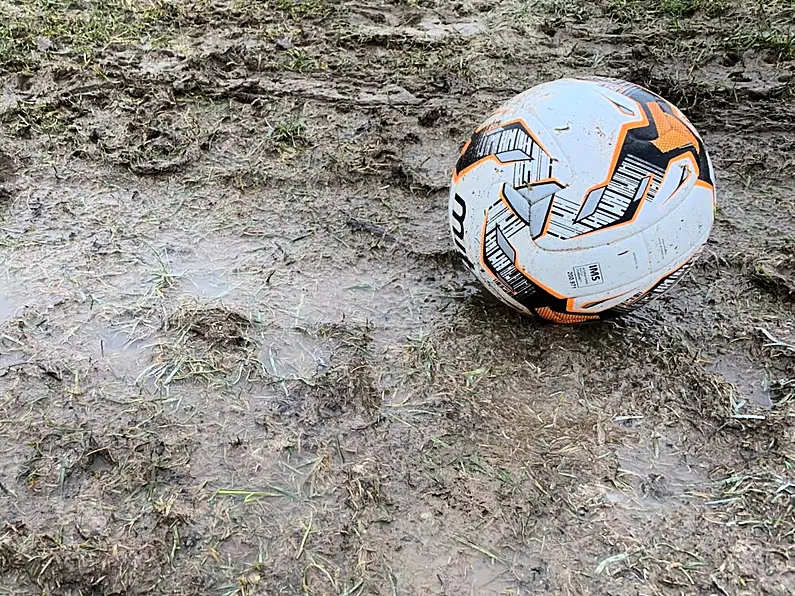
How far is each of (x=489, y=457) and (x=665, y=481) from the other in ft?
1.75

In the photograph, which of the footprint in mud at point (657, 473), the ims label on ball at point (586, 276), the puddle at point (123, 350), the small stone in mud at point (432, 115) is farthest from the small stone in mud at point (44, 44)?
the footprint in mud at point (657, 473)

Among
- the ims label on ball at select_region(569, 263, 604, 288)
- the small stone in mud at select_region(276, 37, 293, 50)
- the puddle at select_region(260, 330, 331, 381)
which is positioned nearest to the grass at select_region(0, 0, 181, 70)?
the small stone in mud at select_region(276, 37, 293, 50)

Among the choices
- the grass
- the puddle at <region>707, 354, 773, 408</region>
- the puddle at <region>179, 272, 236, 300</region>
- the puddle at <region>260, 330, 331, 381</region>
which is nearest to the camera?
the puddle at <region>707, 354, 773, 408</region>

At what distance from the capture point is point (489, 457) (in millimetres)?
2367

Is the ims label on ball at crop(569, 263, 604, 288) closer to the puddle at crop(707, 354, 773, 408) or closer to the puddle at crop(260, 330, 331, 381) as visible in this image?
the puddle at crop(707, 354, 773, 408)

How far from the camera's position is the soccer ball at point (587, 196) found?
2.38 m

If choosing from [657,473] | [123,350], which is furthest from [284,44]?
[657,473]

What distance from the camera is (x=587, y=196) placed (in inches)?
93.2

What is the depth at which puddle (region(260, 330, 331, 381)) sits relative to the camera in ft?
8.83

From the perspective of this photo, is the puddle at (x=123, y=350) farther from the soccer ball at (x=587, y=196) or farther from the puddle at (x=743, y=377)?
the puddle at (x=743, y=377)

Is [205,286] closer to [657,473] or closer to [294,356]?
[294,356]

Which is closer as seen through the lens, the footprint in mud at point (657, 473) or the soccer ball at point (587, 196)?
the footprint in mud at point (657, 473)

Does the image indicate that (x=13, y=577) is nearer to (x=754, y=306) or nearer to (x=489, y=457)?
(x=489, y=457)

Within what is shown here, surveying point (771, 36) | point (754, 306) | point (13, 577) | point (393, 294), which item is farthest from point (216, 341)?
point (771, 36)
